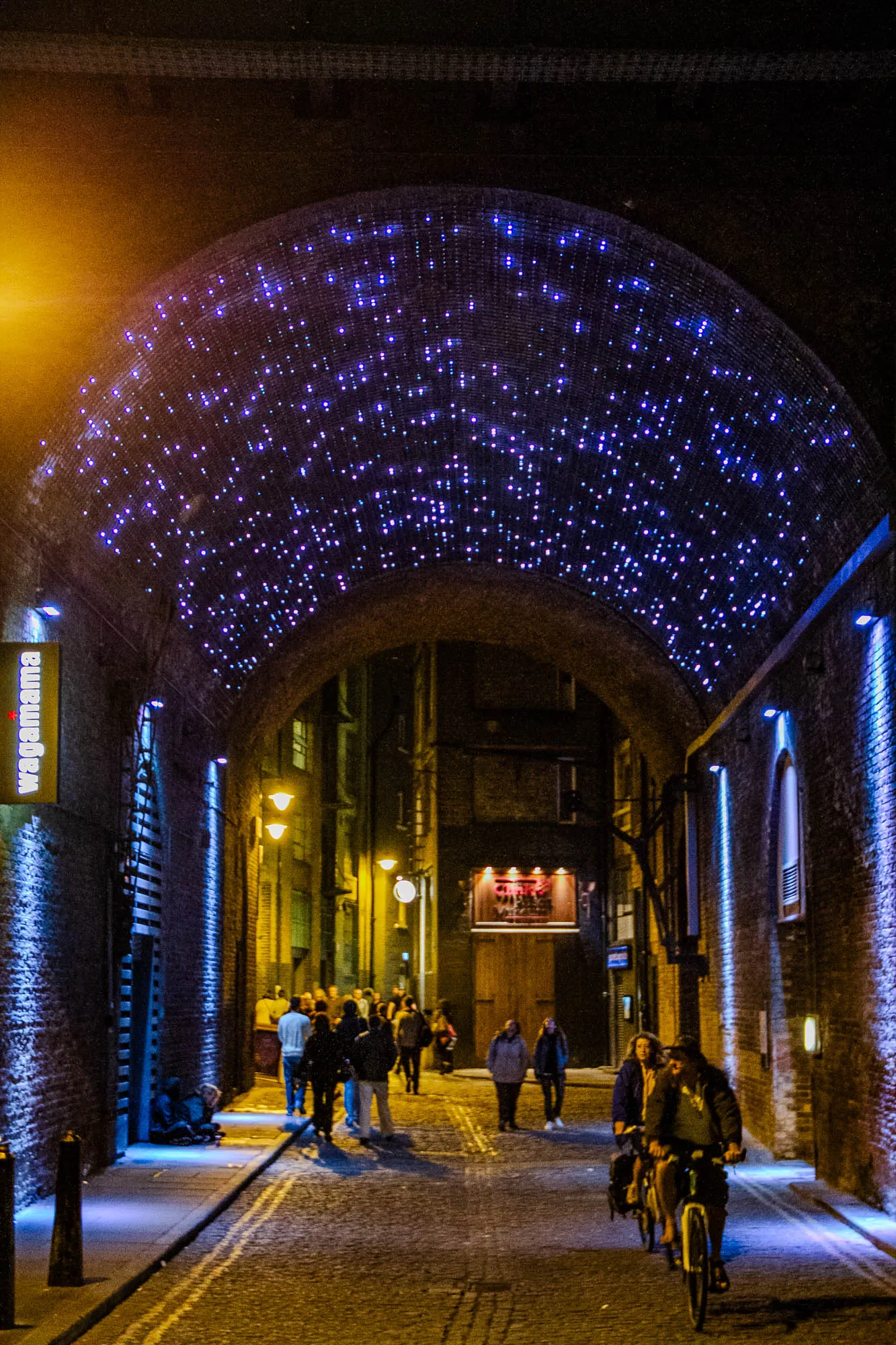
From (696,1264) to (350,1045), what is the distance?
481 inches

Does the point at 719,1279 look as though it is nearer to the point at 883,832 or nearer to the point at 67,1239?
the point at 67,1239

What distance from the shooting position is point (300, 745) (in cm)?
3984

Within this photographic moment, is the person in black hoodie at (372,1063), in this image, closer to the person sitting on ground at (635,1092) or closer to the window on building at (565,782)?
the person sitting on ground at (635,1092)

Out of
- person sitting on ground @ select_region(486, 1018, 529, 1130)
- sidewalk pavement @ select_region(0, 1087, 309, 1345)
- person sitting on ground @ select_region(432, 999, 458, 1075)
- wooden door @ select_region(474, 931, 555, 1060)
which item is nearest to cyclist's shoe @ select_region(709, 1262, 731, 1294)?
sidewalk pavement @ select_region(0, 1087, 309, 1345)

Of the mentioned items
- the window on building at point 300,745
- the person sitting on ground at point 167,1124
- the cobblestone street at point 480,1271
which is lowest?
the cobblestone street at point 480,1271

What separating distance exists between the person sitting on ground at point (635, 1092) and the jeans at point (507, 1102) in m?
8.04

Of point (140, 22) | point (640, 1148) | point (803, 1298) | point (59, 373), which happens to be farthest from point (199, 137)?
point (803, 1298)

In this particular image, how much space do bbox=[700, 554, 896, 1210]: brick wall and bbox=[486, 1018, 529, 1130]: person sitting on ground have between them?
2666 mm

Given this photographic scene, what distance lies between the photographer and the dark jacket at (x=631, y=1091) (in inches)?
504

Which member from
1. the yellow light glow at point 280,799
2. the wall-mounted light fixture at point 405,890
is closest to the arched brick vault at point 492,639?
the yellow light glow at point 280,799

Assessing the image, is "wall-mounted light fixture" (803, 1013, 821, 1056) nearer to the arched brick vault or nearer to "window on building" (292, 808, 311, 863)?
the arched brick vault

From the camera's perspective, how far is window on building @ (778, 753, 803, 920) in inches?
651

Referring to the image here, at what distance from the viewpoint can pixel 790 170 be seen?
42.8 feet

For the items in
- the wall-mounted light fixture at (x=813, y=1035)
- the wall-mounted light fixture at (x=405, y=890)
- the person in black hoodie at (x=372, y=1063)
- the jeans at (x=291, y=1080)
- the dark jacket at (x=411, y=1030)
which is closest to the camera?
the wall-mounted light fixture at (x=813, y=1035)
